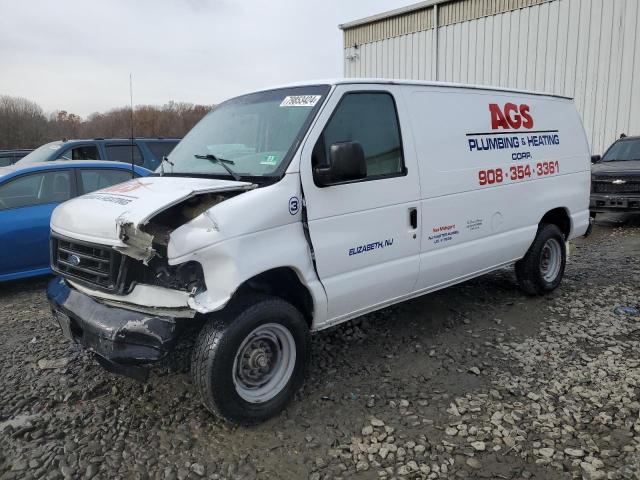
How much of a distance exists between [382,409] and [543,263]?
317 centimetres

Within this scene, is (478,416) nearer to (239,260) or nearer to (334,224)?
(334,224)

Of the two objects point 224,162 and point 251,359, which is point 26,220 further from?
point 251,359

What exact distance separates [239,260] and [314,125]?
1089mm

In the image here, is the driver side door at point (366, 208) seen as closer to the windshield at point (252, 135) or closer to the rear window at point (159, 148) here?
the windshield at point (252, 135)

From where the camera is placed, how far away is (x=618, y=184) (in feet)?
33.7

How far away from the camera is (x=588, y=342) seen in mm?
4461

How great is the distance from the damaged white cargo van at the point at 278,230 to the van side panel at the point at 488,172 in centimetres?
2

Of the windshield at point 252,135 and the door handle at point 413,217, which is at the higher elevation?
the windshield at point 252,135

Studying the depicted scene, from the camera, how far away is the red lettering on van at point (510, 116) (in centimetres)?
480

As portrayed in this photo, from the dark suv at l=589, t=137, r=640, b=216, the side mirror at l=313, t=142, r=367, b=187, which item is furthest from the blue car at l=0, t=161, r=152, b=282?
the dark suv at l=589, t=137, r=640, b=216

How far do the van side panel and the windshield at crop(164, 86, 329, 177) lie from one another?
96cm

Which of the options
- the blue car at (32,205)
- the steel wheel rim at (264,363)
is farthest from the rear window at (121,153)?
the steel wheel rim at (264,363)

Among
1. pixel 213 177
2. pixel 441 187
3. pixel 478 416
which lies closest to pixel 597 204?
pixel 441 187

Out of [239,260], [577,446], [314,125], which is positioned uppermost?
[314,125]
